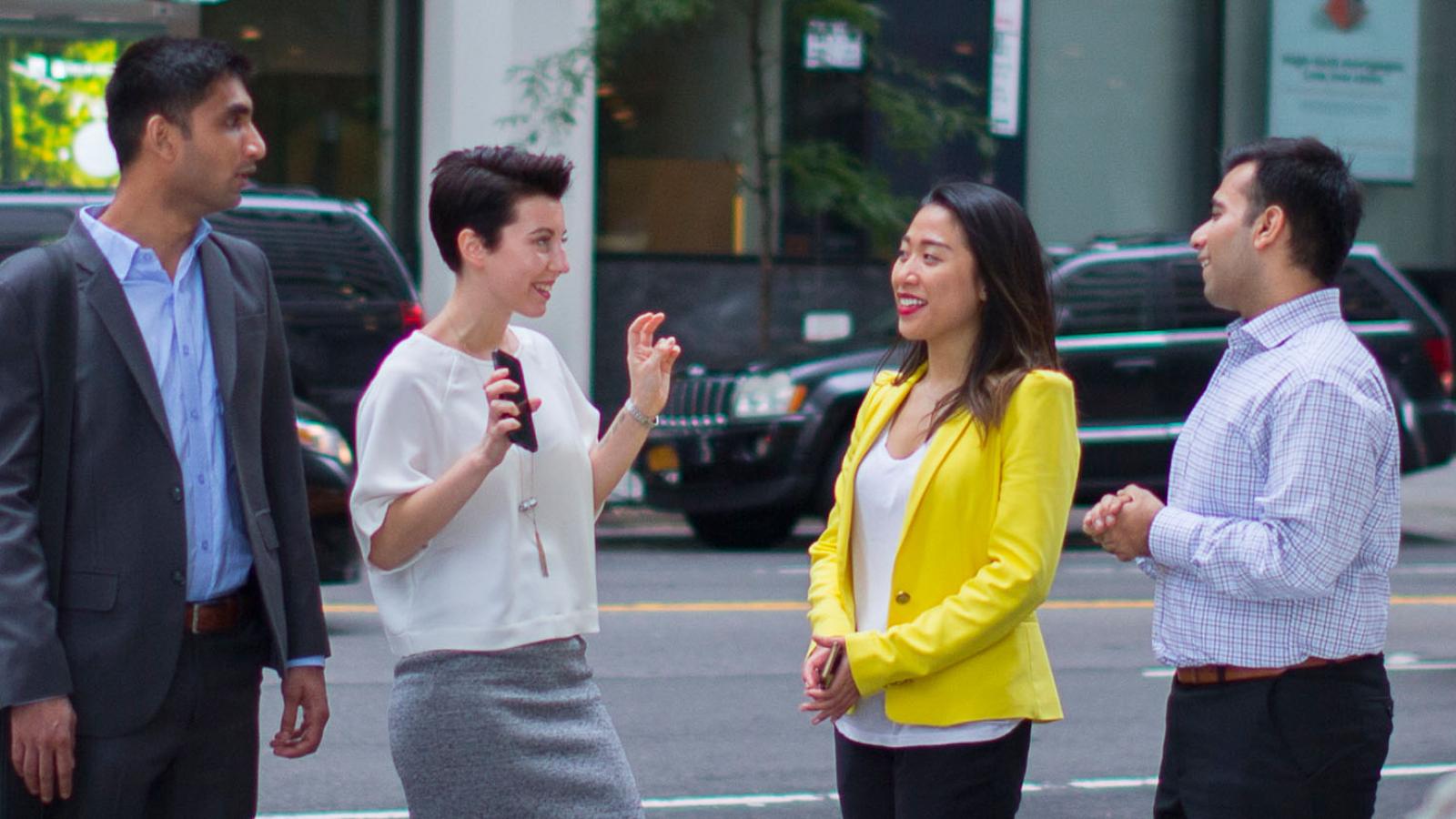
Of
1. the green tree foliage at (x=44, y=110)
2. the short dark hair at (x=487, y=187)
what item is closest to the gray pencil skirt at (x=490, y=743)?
the short dark hair at (x=487, y=187)

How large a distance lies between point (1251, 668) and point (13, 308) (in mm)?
2097

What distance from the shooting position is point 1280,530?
3158 millimetres

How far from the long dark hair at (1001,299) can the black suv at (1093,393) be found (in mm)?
8421

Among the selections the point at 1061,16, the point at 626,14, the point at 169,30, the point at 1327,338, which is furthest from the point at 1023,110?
the point at 1327,338

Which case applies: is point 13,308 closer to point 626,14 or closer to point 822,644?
point 822,644

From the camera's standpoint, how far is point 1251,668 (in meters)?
3.25

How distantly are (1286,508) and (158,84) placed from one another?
2.01m

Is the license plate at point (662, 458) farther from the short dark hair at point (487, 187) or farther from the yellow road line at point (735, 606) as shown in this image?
the short dark hair at point (487, 187)

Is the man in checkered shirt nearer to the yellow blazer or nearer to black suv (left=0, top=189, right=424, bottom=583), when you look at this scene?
the yellow blazer

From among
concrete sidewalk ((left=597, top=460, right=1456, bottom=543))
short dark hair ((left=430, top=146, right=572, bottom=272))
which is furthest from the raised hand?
concrete sidewalk ((left=597, top=460, right=1456, bottom=543))

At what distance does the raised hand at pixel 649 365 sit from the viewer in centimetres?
357

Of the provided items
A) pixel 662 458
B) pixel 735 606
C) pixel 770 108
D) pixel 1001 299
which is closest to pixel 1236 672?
pixel 1001 299

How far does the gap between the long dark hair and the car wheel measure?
9075mm

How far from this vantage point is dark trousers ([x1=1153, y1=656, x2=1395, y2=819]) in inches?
127
